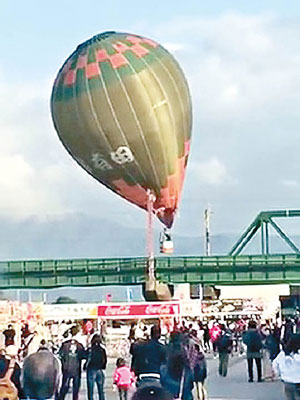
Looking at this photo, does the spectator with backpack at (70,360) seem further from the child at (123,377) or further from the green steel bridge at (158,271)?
the green steel bridge at (158,271)

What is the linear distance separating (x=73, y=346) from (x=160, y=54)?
33217 millimetres

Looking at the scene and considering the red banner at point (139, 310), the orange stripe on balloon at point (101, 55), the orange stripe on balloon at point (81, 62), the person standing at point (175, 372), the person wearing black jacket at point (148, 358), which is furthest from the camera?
the orange stripe on balloon at point (81, 62)

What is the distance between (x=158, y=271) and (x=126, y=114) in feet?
149

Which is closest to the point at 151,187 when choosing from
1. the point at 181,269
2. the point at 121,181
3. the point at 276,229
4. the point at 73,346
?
the point at 121,181

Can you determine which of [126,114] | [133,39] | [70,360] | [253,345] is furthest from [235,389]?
[133,39]

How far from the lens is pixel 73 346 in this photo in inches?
874

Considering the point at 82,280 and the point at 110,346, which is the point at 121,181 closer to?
the point at 110,346

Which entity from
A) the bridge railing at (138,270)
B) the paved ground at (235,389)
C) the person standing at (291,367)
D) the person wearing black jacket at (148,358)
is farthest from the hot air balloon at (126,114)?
the bridge railing at (138,270)

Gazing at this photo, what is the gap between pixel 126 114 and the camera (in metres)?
51.1

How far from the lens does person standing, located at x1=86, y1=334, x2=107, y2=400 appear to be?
73.6 ft

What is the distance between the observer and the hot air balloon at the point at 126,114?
2016 inches

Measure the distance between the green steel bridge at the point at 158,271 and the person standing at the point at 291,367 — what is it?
253 feet

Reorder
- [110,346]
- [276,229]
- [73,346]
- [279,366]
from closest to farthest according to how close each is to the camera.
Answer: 1. [279,366]
2. [73,346]
3. [110,346]
4. [276,229]

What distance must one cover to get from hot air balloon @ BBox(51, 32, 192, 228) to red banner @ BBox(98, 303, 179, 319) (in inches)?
323
